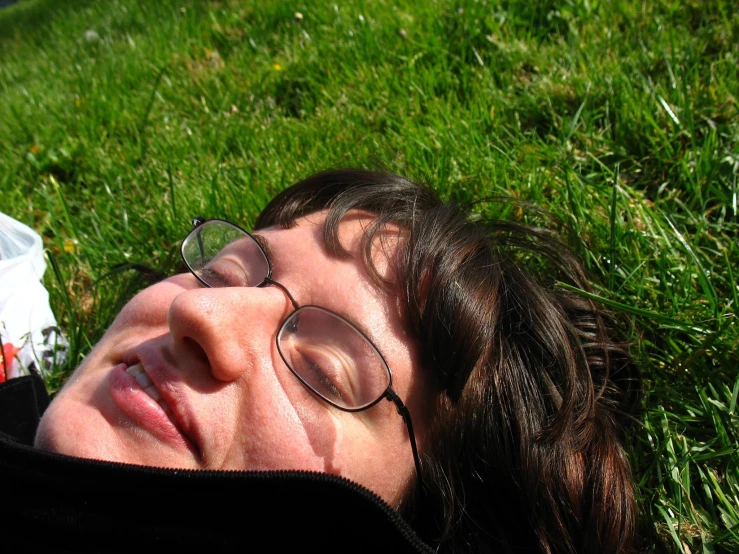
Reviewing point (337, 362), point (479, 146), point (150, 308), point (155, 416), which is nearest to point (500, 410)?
point (337, 362)

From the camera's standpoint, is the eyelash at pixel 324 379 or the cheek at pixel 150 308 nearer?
the eyelash at pixel 324 379

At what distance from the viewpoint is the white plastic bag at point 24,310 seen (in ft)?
7.29

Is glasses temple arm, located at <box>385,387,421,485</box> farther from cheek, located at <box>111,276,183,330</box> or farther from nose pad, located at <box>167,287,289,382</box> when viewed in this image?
cheek, located at <box>111,276,183,330</box>

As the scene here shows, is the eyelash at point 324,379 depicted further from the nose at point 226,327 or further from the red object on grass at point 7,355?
the red object on grass at point 7,355

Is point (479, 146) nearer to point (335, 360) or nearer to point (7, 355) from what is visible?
point (335, 360)

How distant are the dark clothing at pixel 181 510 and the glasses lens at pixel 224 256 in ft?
1.85

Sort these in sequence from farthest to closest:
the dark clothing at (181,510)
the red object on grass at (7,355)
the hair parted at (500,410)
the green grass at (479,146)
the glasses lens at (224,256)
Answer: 1. the red object on grass at (7,355)
2. the green grass at (479,146)
3. the glasses lens at (224,256)
4. the hair parted at (500,410)
5. the dark clothing at (181,510)

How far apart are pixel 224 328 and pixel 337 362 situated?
0.28 meters

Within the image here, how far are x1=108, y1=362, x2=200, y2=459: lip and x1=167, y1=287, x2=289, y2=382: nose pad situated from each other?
4.6 inches

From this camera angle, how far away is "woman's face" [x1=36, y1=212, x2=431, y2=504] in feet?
4.63

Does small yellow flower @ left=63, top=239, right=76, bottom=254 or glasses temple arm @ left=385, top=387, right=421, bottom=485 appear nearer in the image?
glasses temple arm @ left=385, top=387, right=421, bottom=485

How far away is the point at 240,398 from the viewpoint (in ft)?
4.71

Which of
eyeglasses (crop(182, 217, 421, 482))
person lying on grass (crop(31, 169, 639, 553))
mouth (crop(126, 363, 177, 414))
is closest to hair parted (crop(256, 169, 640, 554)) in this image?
person lying on grass (crop(31, 169, 639, 553))

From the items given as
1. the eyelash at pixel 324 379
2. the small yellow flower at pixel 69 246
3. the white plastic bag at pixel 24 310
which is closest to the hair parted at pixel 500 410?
the eyelash at pixel 324 379
